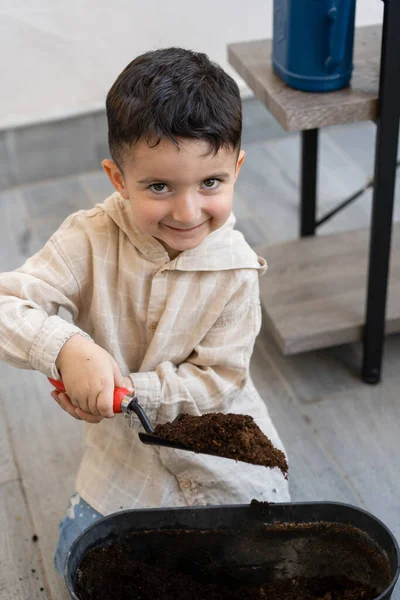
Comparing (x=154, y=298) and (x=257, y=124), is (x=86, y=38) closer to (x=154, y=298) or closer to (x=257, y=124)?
(x=257, y=124)

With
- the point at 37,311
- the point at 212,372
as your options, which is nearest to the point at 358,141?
the point at 212,372

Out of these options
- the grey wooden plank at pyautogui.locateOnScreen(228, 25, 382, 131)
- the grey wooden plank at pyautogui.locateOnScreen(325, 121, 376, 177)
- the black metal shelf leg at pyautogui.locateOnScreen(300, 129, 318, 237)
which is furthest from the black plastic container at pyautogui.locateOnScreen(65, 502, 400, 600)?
the grey wooden plank at pyautogui.locateOnScreen(325, 121, 376, 177)

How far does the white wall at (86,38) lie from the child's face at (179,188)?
1271mm

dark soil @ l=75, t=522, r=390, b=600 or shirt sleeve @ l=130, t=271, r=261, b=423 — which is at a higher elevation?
shirt sleeve @ l=130, t=271, r=261, b=423

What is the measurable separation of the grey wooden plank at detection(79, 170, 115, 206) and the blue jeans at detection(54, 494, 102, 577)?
4.05 feet

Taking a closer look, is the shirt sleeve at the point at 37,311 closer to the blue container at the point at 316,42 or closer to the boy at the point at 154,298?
the boy at the point at 154,298

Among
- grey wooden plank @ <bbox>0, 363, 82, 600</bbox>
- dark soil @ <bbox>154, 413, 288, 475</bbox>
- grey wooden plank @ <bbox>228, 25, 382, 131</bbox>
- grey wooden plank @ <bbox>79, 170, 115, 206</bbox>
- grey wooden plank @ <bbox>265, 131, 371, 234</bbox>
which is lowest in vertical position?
grey wooden plank @ <bbox>0, 363, 82, 600</bbox>

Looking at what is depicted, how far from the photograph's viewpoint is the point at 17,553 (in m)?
1.33

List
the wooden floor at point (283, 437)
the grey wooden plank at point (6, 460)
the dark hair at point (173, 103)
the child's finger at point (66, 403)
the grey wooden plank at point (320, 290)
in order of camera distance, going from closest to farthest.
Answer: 1. the dark hair at point (173, 103)
2. the child's finger at point (66, 403)
3. the wooden floor at point (283, 437)
4. the grey wooden plank at point (6, 460)
5. the grey wooden plank at point (320, 290)

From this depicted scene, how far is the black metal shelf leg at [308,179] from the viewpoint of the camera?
A: 69.9 inches

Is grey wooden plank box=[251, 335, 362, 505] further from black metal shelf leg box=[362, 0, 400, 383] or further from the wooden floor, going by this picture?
black metal shelf leg box=[362, 0, 400, 383]

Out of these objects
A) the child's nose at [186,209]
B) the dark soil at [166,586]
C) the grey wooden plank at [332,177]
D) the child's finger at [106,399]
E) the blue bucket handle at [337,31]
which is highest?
the blue bucket handle at [337,31]

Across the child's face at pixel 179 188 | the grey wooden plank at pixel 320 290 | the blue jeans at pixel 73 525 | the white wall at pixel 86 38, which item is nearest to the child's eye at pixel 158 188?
the child's face at pixel 179 188

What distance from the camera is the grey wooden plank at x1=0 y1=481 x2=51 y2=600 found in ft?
4.15
